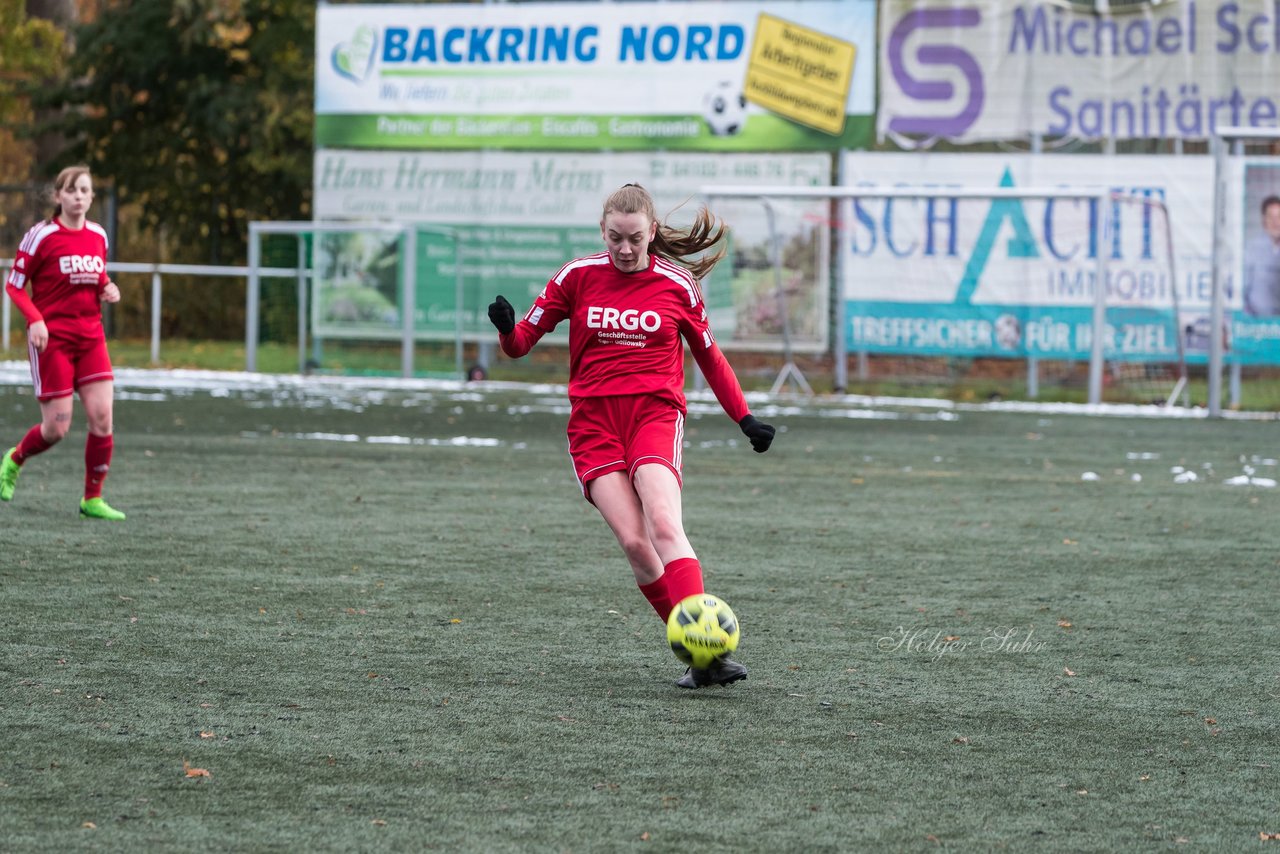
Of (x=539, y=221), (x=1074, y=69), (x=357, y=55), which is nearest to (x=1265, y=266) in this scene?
(x=1074, y=69)

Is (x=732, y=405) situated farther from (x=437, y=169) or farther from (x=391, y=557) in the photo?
(x=437, y=169)

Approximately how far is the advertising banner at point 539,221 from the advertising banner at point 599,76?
274 mm

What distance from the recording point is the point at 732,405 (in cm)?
609

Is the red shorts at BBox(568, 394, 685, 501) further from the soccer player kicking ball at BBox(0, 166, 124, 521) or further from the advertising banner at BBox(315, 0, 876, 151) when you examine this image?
the advertising banner at BBox(315, 0, 876, 151)

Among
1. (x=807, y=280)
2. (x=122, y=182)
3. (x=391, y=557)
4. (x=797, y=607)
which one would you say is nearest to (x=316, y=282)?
(x=807, y=280)

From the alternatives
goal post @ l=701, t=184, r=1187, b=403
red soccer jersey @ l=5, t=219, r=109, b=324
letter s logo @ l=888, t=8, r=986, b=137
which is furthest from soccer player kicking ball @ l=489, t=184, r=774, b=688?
letter s logo @ l=888, t=8, r=986, b=137

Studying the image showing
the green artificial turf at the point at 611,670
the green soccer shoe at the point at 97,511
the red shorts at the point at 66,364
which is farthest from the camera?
the red shorts at the point at 66,364

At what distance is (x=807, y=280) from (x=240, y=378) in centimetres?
728

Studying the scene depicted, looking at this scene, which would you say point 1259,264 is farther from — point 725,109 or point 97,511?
point 97,511

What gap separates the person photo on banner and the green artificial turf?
361 inches

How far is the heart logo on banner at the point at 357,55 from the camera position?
26156 mm

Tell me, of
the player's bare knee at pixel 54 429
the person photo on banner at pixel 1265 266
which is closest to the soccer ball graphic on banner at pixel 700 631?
the player's bare knee at pixel 54 429

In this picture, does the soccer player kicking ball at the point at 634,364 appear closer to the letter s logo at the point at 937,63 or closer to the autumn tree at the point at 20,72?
the letter s logo at the point at 937,63

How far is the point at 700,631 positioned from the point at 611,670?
0.64 m
